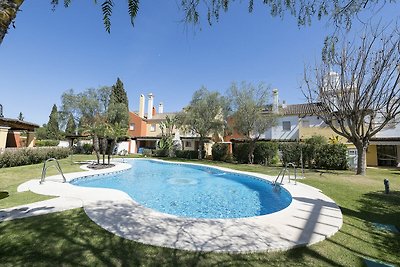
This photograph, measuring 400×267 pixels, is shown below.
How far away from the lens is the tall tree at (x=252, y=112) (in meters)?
28.3

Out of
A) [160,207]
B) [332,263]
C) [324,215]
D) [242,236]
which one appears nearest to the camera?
[332,263]

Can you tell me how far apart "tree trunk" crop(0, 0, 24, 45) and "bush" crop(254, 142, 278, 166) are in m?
28.1

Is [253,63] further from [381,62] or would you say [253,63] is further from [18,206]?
[18,206]

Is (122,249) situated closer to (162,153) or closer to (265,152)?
(265,152)

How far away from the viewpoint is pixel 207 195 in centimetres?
1334

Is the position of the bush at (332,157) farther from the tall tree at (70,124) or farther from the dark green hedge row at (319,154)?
the tall tree at (70,124)

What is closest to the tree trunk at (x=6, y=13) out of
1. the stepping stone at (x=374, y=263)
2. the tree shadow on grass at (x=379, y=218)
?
the stepping stone at (x=374, y=263)

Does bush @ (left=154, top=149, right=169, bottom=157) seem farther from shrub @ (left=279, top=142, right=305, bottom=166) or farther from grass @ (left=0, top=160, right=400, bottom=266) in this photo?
grass @ (left=0, top=160, right=400, bottom=266)

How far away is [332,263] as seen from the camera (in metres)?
4.50

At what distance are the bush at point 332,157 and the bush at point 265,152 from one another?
5.30m

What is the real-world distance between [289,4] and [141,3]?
2354mm

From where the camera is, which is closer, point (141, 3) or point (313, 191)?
point (141, 3)

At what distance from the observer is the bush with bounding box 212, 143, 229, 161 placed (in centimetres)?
3303

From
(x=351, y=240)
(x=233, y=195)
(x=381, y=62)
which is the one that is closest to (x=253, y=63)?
(x=381, y=62)
